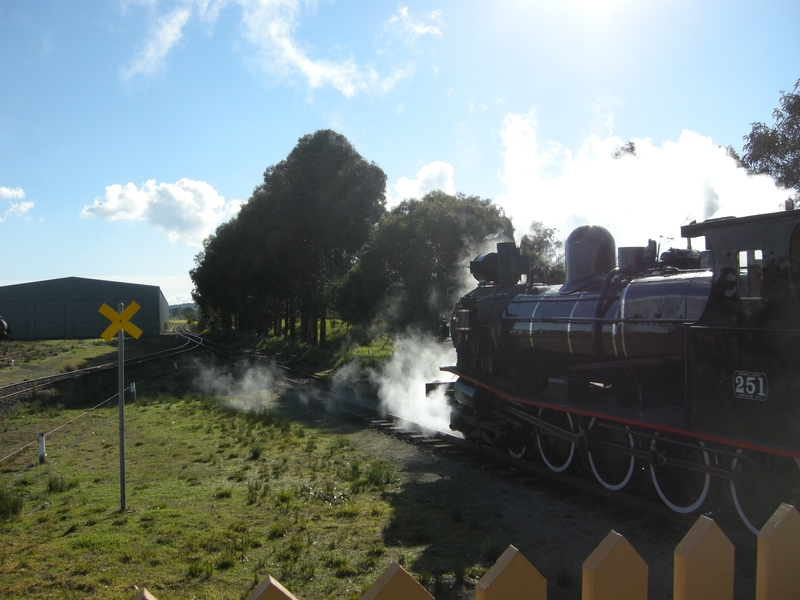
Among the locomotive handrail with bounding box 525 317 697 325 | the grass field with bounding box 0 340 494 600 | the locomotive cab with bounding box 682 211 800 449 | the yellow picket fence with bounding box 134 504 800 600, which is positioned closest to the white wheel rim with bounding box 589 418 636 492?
the locomotive handrail with bounding box 525 317 697 325

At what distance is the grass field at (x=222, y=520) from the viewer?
537 cm

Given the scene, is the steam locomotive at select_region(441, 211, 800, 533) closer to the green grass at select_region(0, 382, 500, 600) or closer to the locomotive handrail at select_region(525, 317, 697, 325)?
the locomotive handrail at select_region(525, 317, 697, 325)

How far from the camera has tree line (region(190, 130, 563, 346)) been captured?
20.5m

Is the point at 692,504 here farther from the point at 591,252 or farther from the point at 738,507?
the point at 591,252

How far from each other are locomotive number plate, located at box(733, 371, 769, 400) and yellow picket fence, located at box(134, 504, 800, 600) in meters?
3.11

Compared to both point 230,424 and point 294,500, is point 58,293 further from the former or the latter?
point 294,500

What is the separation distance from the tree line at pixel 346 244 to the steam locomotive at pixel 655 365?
9.11 m

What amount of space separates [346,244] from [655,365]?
23.5 metres

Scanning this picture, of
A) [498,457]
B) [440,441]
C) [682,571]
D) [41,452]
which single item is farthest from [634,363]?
[41,452]

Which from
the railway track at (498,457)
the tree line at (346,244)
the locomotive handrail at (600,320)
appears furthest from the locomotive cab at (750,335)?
the tree line at (346,244)

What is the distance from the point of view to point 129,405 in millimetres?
17547

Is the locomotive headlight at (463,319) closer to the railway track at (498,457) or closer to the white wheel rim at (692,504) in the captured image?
the railway track at (498,457)

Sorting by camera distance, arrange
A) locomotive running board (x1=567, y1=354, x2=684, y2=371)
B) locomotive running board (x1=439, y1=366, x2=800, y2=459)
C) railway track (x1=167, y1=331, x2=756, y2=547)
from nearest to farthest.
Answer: locomotive running board (x1=439, y1=366, x2=800, y2=459)
railway track (x1=167, y1=331, x2=756, y2=547)
locomotive running board (x1=567, y1=354, x2=684, y2=371)

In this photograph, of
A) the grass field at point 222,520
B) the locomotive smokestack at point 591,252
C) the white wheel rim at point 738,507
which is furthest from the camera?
the locomotive smokestack at point 591,252
